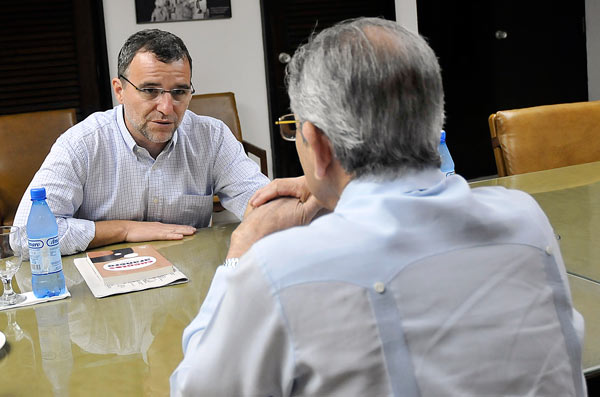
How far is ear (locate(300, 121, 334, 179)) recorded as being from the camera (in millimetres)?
888

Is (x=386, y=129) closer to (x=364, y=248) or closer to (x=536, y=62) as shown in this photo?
(x=364, y=248)

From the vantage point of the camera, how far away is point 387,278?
79 centimetres

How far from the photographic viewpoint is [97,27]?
13.8ft

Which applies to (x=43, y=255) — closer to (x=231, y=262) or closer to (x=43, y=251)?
(x=43, y=251)

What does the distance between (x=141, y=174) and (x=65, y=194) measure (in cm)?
27

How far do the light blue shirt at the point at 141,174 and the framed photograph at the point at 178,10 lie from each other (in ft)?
6.62

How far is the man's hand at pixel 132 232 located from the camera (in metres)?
2.01

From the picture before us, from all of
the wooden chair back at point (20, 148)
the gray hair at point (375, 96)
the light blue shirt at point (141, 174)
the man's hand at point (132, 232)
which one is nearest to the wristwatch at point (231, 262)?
the gray hair at point (375, 96)

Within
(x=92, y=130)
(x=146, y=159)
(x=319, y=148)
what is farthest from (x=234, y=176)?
(x=319, y=148)

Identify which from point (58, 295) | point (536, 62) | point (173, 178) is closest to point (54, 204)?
point (173, 178)

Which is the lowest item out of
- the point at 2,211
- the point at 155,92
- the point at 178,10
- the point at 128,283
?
the point at 2,211

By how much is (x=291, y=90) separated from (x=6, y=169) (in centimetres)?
298

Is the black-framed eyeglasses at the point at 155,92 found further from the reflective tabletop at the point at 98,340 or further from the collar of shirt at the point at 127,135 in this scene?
the reflective tabletop at the point at 98,340

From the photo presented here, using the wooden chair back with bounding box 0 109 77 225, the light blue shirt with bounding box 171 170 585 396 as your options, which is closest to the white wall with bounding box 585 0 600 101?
the wooden chair back with bounding box 0 109 77 225
